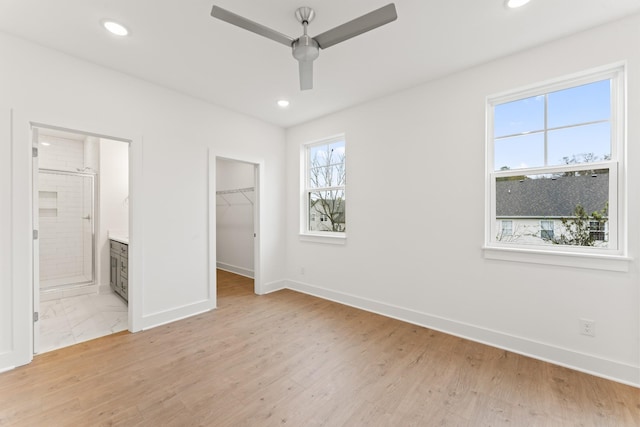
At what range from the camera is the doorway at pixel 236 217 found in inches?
214

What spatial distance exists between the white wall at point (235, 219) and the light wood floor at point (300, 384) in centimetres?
267

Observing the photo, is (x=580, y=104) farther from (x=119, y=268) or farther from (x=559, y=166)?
(x=119, y=268)

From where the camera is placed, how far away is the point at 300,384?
2074mm

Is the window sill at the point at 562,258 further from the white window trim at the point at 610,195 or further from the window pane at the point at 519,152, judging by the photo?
the window pane at the point at 519,152

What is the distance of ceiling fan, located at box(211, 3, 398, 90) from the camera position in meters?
1.57

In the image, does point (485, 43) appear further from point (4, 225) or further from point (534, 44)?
point (4, 225)

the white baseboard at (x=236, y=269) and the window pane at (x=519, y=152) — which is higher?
the window pane at (x=519, y=152)

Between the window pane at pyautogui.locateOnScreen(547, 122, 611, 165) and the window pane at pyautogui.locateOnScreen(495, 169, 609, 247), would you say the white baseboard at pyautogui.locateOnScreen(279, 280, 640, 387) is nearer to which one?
the window pane at pyautogui.locateOnScreen(495, 169, 609, 247)

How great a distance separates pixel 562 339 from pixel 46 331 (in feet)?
16.3

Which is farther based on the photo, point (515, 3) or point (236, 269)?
point (236, 269)

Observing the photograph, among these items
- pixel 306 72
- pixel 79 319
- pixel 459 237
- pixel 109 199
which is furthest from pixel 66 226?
pixel 459 237

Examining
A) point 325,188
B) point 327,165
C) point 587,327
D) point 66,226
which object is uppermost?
point 327,165

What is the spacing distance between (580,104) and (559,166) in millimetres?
541

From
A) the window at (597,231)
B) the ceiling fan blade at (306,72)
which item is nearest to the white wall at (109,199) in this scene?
the ceiling fan blade at (306,72)
